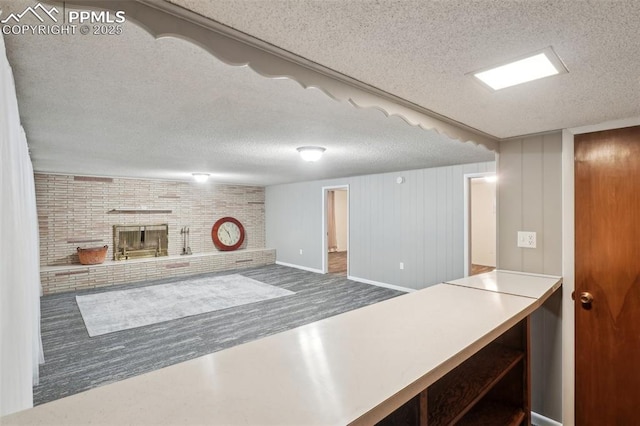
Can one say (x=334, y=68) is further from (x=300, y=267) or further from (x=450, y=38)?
(x=300, y=267)

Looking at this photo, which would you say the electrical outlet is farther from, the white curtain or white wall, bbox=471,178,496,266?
white wall, bbox=471,178,496,266

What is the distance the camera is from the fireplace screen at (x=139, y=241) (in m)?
6.53

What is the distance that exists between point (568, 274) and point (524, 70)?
1.50 metres

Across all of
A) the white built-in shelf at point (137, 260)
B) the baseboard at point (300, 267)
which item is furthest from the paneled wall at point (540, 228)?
the white built-in shelf at point (137, 260)

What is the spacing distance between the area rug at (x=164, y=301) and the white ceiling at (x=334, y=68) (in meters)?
2.21

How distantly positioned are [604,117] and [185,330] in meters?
4.20

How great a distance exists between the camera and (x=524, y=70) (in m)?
1.20

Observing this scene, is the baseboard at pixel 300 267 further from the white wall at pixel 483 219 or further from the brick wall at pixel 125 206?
the white wall at pixel 483 219

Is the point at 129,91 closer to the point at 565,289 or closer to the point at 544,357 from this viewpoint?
the point at 565,289

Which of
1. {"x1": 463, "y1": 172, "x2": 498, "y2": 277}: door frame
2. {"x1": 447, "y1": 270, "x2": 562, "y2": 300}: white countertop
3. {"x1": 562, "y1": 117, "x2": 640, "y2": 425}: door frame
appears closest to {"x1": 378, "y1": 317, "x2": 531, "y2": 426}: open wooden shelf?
{"x1": 447, "y1": 270, "x2": 562, "y2": 300}: white countertop

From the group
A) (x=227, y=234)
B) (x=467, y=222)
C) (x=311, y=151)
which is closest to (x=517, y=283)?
(x=311, y=151)

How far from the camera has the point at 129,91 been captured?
193cm

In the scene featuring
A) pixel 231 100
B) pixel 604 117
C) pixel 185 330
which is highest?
pixel 231 100

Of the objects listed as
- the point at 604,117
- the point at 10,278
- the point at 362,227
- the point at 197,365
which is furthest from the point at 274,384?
the point at 362,227
